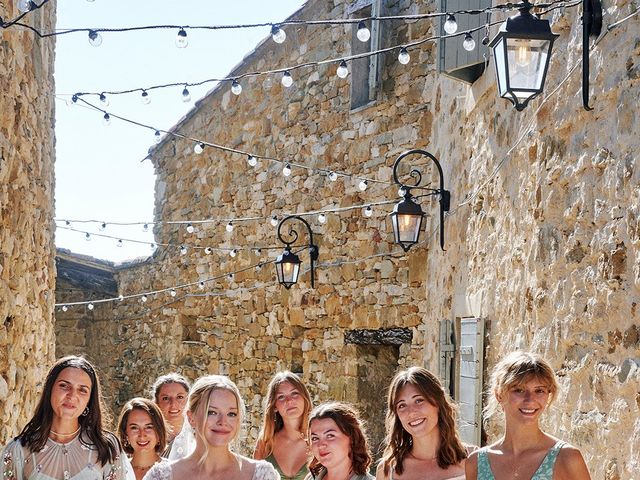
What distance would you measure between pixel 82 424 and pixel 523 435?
1641 millimetres

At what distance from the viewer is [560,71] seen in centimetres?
445

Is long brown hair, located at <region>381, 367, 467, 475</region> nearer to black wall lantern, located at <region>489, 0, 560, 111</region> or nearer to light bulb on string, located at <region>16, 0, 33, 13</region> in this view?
black wall lantern, located at <region>489, 0, 560, 111</region>

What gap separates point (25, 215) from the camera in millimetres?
5098

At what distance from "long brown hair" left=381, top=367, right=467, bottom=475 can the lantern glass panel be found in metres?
1.30

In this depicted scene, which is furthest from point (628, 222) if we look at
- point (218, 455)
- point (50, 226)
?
point (50, 226)

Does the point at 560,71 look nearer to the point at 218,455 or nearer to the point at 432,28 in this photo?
the point at 218,455

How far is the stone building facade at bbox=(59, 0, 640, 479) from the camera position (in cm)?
378

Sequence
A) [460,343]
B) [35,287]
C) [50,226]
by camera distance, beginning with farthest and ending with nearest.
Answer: [460,343], [50,226], [35,287]

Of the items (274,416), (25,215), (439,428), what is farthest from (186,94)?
(439,428)

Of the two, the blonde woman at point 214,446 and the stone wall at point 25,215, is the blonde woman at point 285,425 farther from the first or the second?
the stone wall at point 25,215

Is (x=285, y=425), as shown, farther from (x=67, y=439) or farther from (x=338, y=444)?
(x=67, y=439)

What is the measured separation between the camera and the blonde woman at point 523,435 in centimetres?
295

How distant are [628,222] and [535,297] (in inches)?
48.2

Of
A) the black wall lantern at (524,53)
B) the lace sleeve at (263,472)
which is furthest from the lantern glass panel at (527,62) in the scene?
the lace sleeve at (263,472)
